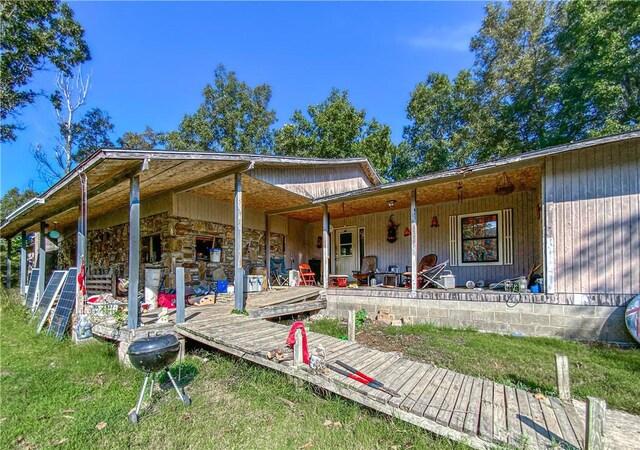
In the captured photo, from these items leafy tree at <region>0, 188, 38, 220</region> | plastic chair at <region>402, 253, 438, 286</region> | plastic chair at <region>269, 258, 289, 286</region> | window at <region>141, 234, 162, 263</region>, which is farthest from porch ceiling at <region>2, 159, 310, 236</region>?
leafy tree at <region>0, 188, 38, 220</region>

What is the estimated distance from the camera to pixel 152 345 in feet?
10.2

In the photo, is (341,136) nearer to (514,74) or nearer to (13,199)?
(514,74)

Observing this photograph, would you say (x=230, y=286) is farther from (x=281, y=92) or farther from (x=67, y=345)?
(x=281, y=92)

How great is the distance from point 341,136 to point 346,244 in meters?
10.8

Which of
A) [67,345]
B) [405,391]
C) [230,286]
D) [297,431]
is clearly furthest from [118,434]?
[230,286]

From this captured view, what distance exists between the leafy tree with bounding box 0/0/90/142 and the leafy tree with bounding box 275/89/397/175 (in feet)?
39.0

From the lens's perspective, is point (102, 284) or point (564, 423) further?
point (102, 284)

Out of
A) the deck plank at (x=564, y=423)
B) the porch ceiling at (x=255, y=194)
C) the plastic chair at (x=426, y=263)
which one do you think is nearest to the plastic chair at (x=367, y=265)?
the plastic chair at (x=426, y=263)

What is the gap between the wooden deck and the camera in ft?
8.04

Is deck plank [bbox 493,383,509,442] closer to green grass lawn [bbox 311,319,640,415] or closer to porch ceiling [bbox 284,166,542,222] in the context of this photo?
green grass lawn [bbox 311,319,640,415]

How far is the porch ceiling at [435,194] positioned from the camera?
22.4ft

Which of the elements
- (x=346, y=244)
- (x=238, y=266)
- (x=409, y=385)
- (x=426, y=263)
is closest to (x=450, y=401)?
(x=409, y=385)

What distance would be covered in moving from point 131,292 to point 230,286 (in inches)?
150

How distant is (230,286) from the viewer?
8523mm
